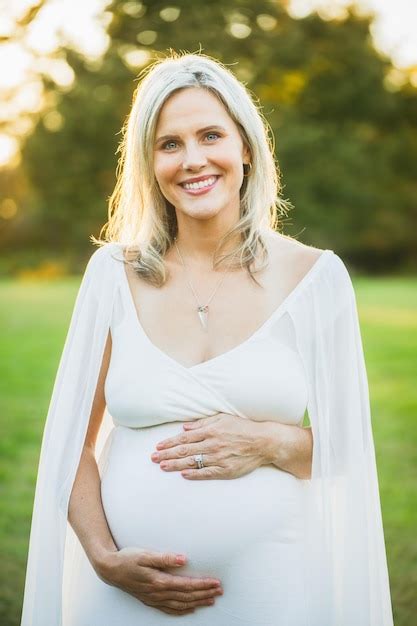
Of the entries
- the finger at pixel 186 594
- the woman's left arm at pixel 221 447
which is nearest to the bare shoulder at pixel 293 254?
the woman's left arm at pixel 221 447

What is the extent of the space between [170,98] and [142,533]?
4.15ft

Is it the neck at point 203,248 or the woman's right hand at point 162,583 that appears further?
the neck at point 203,248

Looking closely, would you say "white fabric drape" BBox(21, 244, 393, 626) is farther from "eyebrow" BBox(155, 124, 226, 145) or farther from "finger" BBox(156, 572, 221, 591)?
"eyebrow" BBox(155, 124, 226, 145)

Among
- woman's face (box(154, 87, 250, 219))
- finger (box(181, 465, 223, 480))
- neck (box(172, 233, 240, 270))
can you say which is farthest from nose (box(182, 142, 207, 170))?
finger (box(181, 465, 223, 480))

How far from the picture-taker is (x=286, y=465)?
7.80ft

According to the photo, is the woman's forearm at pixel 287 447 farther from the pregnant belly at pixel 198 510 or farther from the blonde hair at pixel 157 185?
the blonde hair at pixel 157 185

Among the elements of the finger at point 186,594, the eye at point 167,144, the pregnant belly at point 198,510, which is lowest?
the finger at point 186,594

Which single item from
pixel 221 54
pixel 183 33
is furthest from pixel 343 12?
pixel 183 33

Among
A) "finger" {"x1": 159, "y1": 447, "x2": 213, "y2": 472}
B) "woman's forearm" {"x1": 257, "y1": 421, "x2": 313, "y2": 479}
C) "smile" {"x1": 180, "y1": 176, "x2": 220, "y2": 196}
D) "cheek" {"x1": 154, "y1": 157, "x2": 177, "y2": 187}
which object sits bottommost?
"finger" {"x1": 159, "y1": 447, "x2": 213, "y2": 472}

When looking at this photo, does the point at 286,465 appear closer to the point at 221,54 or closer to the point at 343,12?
the point at 221,54

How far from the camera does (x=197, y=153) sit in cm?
242

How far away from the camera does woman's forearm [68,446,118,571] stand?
91.9 inches

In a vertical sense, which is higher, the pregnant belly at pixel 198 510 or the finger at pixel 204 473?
the finger at pixel 204 473

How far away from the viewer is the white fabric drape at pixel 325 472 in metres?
2.37
